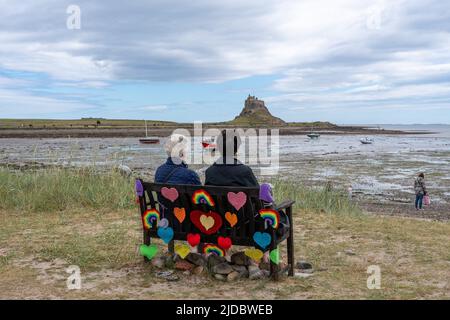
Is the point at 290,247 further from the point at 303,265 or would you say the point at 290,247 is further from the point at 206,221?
the point at 206,221

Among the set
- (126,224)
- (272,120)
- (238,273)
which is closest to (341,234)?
(238,273)

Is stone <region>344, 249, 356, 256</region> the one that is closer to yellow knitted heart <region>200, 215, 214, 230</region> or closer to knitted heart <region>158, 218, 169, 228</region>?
yellow knitted heart <region>200, 215, 214, 230</region>

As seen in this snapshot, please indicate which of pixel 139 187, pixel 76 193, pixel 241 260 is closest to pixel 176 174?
pixel 139 187

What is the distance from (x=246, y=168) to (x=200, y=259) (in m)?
1.12

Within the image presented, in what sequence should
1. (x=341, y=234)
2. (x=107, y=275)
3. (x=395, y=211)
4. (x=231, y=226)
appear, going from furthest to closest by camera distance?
(x=395, y=211)
(x=341, y=234)
(x=107, y=275)
(x=231, y=226)

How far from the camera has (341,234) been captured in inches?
287

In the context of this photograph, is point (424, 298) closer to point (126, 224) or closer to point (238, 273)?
point (238, 273)

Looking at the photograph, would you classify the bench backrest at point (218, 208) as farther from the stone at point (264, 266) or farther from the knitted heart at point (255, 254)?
the stone at point (264, 266)

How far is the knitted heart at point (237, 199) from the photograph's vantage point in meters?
4.58

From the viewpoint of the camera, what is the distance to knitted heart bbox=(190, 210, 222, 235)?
15.8 ft

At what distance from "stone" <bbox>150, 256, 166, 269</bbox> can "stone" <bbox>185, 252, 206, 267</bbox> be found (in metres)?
0.28

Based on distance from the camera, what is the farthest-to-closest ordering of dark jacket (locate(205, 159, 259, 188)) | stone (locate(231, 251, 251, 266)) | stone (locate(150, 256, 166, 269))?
stone (locate(150, 256, 166, 269))
stone (locate(231, 251, 251, 266))
dark jacket (locate(205, 159, 259, 188))

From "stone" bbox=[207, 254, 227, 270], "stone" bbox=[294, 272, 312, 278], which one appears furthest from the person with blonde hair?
"stone" bbox=[294, 272, 312, 278]

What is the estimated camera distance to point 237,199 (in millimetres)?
4605
